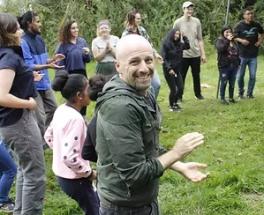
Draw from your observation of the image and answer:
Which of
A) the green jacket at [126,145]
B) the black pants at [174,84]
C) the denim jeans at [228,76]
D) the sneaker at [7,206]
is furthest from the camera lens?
the denim jeans at [228,76]

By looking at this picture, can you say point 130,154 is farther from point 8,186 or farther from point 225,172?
point 225,172

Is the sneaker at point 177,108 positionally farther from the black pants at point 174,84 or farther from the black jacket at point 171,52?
the black jacket at point 171,52

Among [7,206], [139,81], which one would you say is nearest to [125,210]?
[139,81]

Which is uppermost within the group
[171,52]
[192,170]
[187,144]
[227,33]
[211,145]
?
[187,144]

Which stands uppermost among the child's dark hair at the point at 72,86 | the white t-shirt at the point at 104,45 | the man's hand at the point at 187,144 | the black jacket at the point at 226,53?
the man's hand at the point at 187,144

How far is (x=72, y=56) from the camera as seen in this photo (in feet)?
20.7

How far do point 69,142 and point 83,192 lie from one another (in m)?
0.42

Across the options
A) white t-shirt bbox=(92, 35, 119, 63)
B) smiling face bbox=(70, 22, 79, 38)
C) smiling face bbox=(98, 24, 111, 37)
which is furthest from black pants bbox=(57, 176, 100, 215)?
smiling face bbox=(98, 24, 111, 37)

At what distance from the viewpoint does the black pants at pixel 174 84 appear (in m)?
8.16

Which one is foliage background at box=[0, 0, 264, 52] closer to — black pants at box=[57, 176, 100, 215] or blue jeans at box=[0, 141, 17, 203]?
blue jeans at box=[0, 141, 17, 203]

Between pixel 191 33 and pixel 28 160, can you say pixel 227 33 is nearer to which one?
pixel 191 33

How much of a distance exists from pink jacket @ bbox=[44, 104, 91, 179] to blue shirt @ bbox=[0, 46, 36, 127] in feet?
0.99

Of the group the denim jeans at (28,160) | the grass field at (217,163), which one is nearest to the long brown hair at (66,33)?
the grass field at (217,163)

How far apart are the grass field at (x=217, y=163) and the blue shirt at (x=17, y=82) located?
1.27 metres
